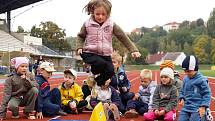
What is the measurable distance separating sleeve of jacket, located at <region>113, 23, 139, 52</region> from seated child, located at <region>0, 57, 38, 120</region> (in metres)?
3.16

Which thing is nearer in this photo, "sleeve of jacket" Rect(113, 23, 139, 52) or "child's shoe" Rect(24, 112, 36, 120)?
"sleeve of jacket" Rect(113, 23, 139, 52)

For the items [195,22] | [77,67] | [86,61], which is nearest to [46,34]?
[77,67]

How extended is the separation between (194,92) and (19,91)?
122 inches

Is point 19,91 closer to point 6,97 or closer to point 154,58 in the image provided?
point 6,97

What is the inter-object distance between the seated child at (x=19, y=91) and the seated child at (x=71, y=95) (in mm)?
808

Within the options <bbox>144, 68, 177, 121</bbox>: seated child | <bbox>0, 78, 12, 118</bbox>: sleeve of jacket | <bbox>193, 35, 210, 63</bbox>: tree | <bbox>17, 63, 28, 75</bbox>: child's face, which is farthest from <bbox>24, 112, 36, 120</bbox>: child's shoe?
<bbox>193, 35, 210, 63</bbox>: tree

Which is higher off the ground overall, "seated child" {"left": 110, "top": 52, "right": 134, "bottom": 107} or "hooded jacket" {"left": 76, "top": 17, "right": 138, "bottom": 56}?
"hooded jacket" {"left": 76, "top": 17, "right": 138, "bottom": 56}

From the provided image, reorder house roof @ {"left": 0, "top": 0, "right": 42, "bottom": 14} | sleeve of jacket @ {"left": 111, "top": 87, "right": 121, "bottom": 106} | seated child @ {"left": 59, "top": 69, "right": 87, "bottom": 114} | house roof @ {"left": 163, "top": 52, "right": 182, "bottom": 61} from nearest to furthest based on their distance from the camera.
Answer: sleeve of jacket @ {"left": 111, "top": 87, "right": 121, "bottom": 106}, seated child @ {"left": 59, "top": 69, "right": 87, "bottom": 114}, house roof @ {"left": 0, "top": 0, "right": 42, "bottom": 14}, house roof @ {"left": 163, "top": 52, "right": 182, "bottom": 61}

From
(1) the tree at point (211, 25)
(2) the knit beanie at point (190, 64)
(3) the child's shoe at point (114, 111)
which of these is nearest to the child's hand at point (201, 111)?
(2) the knit beanie at point (190, 64)

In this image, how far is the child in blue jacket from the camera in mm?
5422

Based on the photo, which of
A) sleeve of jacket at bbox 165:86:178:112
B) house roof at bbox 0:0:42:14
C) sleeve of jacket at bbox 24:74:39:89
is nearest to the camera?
sleeve of jacket at bbox 165:86:178:112

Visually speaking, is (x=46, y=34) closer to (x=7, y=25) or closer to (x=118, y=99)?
(x=7, y=25)

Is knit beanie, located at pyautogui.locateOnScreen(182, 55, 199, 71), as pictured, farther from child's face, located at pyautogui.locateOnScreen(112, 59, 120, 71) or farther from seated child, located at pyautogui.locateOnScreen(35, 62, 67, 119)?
seated child, located at pyautogui.locateOnScreen(35, 62, 67, 119)

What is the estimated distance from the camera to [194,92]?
18.2 ft
